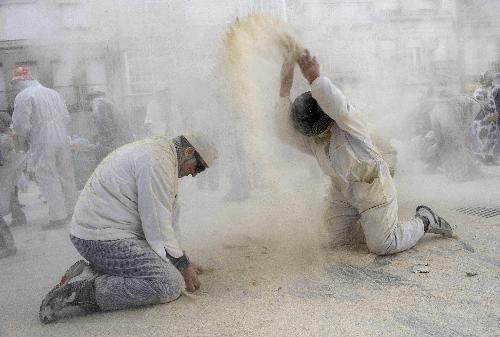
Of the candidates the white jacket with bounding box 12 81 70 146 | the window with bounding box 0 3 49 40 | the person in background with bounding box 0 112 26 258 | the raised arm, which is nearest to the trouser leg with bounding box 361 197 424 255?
the raised arm

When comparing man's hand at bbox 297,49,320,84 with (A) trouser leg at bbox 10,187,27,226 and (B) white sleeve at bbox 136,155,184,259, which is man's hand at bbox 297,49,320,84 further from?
(A) trouser leg at bbox 10,187,27,226

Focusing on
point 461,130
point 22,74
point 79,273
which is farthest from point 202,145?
point 461,130

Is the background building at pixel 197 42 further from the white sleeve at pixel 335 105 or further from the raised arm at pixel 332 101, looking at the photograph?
the white sleeve at pixel 335 105

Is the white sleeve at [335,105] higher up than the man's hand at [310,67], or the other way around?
the man's hand at [310,67]

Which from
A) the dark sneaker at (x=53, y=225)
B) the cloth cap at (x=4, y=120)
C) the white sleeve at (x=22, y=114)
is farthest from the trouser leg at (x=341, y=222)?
the cloth cap at (x=4, y=120)

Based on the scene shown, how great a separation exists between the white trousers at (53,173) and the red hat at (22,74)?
2.68 ft

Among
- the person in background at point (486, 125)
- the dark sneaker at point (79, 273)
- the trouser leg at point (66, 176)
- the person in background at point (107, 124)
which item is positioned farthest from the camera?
the person in background at point (486, 125)

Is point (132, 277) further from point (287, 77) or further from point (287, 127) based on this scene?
point (287, 77)

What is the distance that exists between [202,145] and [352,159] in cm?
99

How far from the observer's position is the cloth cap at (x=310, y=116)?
3057 mm

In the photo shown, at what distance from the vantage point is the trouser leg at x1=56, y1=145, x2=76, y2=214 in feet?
18.4

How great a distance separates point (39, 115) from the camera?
5.36m

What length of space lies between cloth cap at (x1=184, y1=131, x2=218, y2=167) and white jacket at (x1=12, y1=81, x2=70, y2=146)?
3278 mm

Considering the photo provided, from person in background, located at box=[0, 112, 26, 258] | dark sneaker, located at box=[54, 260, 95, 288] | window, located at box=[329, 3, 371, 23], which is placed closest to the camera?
dark sneaker, located at box=[54, 260, 95, 288]
